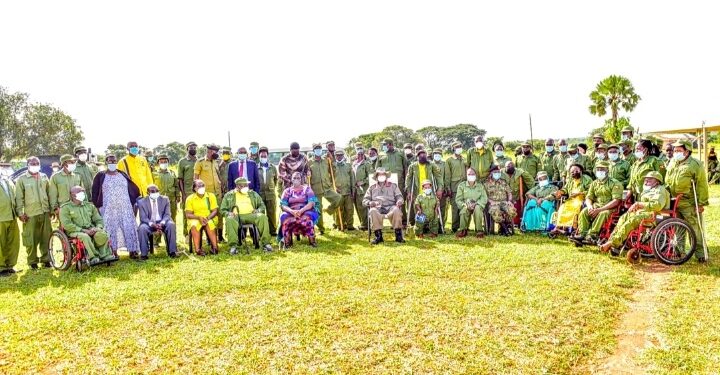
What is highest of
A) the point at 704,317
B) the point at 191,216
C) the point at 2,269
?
the point at 191,216

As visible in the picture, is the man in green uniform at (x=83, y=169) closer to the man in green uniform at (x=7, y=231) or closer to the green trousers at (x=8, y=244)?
the man in green uniform at (x=7, y=231)

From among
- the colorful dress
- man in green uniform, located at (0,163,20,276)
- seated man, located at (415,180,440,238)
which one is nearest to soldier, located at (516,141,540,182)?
seated man, located at (415,180,440,238)

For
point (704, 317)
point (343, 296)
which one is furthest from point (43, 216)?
point (704, 317)

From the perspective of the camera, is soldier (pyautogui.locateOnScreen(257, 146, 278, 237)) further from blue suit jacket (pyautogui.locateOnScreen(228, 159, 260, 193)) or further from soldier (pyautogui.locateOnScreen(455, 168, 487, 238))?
soldier (pyautogui.locateOnScreen(455, 168, 487, 238))

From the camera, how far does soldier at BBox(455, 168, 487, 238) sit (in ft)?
31.2

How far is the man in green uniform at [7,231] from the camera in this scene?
7.70 meters

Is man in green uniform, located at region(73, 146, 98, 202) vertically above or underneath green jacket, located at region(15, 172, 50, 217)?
above

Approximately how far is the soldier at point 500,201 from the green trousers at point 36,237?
833 cm

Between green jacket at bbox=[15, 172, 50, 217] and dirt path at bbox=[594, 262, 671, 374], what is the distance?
872cm

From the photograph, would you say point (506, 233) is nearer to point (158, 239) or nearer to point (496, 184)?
point (496, 184)

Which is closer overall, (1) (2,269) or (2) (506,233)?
(1) (2,269)

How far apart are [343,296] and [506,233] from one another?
16.1 feet

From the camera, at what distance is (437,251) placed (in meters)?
8.24

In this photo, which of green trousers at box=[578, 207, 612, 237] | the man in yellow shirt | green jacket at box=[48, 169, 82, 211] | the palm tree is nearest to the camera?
green trousers at box=[578, 207, 612, 237]
